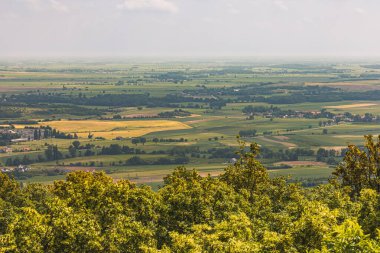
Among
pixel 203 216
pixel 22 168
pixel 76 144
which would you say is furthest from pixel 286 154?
pixel 203 216

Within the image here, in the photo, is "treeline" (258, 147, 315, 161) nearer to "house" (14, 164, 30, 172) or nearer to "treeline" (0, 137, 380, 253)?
"house" (14, 164, 30, 172)

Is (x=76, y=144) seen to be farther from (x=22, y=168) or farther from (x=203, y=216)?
(x=203, y=216)

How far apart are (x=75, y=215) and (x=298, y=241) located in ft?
69.4

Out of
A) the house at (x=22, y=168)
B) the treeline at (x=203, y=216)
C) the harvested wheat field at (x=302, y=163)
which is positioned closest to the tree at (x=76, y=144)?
the house at (x=22, y=168)

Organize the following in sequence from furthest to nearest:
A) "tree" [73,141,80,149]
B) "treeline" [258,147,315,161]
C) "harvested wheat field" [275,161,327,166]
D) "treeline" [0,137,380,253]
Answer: "tree" [73,141,80,149] → "treeline" [258,147,315,161] → "harvested wheat field" [275,161,327,166] → "treeline" [0,137,380,253]

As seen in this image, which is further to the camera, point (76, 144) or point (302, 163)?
point (76, 144)

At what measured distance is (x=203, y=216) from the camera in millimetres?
52969

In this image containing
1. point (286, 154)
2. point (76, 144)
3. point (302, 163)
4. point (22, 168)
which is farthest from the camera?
point (76, 144)

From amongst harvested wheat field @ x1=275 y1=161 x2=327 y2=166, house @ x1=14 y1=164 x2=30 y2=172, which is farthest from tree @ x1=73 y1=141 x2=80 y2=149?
harvested wheat field @ x1=275 y1=161 x2=327 y2=166

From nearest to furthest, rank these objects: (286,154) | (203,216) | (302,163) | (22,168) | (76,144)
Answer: (203,216)
(22,168)
(302,163)
(286,154)
(76,144)

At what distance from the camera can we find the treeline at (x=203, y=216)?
4056cm

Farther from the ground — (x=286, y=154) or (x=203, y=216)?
(x=203, y=216)

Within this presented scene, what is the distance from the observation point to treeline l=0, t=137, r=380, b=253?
40.6m

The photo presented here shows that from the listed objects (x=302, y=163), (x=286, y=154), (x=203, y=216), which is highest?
(x=203, y=216)
